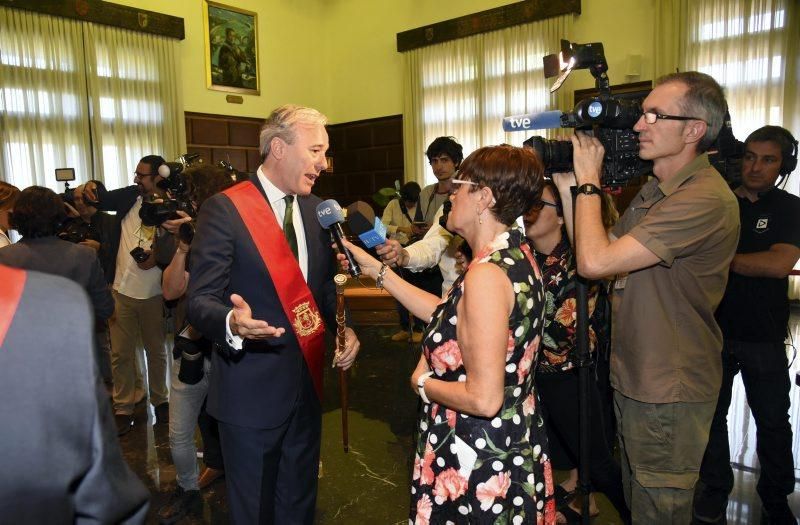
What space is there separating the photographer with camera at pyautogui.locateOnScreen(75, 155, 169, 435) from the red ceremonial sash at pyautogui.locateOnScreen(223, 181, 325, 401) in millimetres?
2039

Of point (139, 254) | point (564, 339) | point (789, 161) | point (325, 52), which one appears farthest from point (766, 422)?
point (325, 52)

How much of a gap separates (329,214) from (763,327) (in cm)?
190

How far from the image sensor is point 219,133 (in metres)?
9.45

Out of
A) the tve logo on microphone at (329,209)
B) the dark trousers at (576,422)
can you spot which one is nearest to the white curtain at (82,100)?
the tve logo on microphone at (329,209)

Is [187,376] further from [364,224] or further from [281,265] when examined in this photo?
[364,224]

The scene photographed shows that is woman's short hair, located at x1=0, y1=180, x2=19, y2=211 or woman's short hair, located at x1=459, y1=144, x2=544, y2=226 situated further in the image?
woman's short hair, located at x1=0, y1=180, x2=19, y2=211

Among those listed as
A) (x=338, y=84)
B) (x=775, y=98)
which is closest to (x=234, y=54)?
(x=338, y=84)

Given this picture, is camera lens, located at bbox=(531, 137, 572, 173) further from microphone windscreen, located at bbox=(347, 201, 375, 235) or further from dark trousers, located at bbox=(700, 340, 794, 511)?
dark trousers, located at bbox=(700, 340, 794, 511)

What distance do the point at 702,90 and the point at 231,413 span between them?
68.6 inches

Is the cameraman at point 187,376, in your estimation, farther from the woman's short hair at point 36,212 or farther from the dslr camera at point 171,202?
the woman's short hair at point 36,212

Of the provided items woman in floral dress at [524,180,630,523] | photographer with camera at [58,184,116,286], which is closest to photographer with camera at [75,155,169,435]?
photographer with camera at [58,184,116,286]

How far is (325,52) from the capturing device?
11.1 meters

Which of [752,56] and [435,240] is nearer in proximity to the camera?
[435,240]

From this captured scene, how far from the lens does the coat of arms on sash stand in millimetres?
1809
